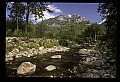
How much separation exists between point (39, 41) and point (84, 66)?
0.99 meters

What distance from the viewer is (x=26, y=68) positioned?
12.4ft

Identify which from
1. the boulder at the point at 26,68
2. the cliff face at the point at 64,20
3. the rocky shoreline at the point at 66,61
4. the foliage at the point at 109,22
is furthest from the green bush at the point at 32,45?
the foliage at the point at 109,22

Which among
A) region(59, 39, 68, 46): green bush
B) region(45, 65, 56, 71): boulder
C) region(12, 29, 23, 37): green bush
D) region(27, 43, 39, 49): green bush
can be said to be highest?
region(12, 29, 23, 37): green bush

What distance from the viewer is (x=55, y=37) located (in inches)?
139

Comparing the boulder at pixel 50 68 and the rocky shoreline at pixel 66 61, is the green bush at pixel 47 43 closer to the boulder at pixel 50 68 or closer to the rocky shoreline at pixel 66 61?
the rocky shoreline at pixel 66 61

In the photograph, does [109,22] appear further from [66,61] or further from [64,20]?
[66,61]

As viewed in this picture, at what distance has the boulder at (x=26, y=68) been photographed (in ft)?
12.1

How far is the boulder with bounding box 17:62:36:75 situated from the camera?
3688 millimetres

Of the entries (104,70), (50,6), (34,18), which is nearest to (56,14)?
(50,6)

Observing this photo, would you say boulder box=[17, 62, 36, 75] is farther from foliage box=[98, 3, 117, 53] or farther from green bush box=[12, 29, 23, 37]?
foliage box=[98, 3, 117, 53]

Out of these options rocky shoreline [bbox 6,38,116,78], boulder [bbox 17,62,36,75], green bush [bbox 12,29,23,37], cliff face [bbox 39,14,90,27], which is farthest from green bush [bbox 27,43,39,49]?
cliff face [bbox 39,14,90,27]

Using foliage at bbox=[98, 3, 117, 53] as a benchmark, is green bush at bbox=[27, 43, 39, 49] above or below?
below

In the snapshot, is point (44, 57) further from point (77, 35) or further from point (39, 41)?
point (77, 35)

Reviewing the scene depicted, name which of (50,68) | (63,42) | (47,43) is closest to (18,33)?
(47,43)
